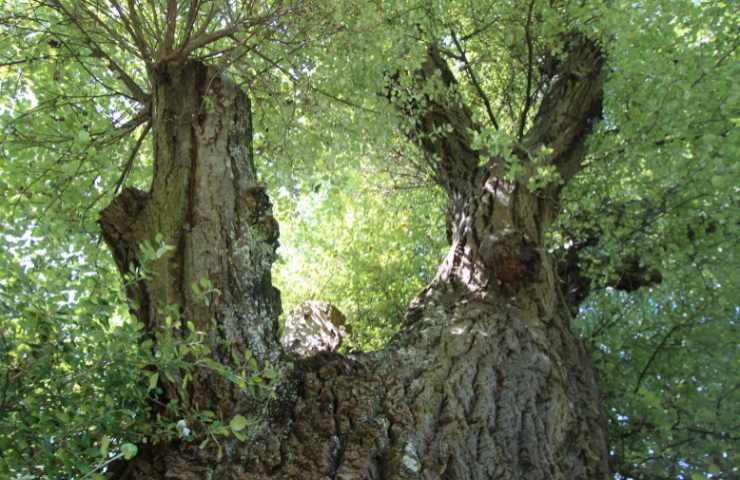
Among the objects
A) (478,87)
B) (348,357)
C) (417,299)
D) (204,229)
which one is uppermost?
(478,87)

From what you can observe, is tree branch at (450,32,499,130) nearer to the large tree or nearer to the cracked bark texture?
the large tree

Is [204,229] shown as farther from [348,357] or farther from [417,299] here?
[417,299]

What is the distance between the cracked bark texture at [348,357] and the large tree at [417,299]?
1 cm

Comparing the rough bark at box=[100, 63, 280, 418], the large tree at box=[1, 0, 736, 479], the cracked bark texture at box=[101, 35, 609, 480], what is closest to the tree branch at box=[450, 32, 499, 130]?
the large tree at box=[1, 0, 736, 479]

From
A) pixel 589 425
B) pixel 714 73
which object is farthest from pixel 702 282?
pixel 589 425

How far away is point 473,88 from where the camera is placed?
9180 millimetres

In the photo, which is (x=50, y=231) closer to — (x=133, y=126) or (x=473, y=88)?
(x=133, y=126)

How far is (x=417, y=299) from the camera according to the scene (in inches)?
232

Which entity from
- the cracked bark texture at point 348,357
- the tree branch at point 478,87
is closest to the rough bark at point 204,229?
the cracked bark texture at point 348,357

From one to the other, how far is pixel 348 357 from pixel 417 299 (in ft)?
5.06

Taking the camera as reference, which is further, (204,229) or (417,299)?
(417,299)

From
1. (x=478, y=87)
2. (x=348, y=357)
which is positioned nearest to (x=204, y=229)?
(x=348, y=357)

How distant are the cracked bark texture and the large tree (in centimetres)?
1

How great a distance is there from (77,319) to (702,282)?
19.5 feet
